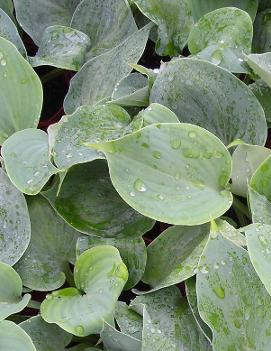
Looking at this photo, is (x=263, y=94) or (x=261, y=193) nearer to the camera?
(x=261, y=193)

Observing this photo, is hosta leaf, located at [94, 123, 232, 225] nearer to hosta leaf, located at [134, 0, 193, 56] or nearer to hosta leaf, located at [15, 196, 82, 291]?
hosta leaf, located at [15, 196, 82, 291]

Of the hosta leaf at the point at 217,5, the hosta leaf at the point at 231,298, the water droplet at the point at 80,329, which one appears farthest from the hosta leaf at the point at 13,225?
the hosta leaf at the point at 217,5

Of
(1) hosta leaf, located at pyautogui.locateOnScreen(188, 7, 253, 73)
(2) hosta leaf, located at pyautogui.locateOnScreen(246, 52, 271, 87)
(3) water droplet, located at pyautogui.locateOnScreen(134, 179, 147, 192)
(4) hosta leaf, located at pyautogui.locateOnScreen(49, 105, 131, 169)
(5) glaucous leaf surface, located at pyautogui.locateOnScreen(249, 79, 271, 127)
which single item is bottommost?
(4) hosta leaf, located at pyautogui.locateOnScreen(49, 105, 131, 169)

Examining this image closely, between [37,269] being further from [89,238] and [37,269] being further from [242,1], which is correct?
[242,1]

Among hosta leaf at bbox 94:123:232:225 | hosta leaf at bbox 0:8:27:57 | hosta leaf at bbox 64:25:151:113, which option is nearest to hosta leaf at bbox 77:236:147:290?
hosta leaf at bbox 94:123:232:225

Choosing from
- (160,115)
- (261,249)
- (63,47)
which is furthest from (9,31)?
(261,249)

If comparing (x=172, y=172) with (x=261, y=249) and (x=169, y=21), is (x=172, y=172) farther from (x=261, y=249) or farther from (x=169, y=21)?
(x=169, y=21)
